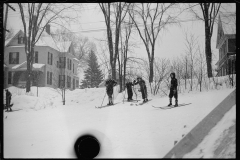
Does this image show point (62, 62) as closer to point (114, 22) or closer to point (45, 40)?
point (45, 40)

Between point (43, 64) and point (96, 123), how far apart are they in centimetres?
138

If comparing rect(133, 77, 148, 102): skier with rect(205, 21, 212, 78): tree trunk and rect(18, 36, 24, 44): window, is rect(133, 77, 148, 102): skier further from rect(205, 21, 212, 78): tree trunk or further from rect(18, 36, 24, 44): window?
rect(18, 36, 24, 44): window

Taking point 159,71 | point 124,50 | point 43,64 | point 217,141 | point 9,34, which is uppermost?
point 9,34

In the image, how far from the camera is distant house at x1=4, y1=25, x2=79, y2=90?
289 centimetres

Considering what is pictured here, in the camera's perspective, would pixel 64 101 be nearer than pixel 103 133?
No

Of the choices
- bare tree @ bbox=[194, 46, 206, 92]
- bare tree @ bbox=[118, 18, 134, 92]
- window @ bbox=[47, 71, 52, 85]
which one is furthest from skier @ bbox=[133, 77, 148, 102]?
window @ bbox=[47, 71, 52, 85]

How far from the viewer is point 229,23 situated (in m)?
2.72

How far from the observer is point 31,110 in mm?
2973

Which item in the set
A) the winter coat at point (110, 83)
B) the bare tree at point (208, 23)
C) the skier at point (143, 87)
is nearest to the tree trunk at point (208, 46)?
the bare tree at point (208, 23)

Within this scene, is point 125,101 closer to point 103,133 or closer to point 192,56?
point 103,133

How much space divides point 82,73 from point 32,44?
1015 mm

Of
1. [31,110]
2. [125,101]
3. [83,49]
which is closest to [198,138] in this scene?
[125,101]

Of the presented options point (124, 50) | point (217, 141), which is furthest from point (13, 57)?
point (217, 141)

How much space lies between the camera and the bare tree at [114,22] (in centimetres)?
297
